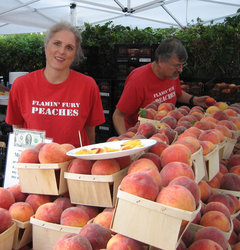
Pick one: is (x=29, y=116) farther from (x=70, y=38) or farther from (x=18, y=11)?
(x=18, y=11)

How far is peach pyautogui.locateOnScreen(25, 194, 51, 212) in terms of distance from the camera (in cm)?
148

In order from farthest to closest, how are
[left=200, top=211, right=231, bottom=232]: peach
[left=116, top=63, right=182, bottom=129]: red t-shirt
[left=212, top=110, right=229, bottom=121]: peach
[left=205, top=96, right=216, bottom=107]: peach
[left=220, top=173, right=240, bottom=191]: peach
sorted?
[left=205, top=96, right=216, bottom=107]: peach
[left=116, top=63, right=182, bottom=129]: red t-shirt
[left=212, top=110, right=229, bottom=121]: peach
[left=220, top=173, right=240, bottom=191]: peach
[left=200, top=211, right=231, bottom=232]: peach

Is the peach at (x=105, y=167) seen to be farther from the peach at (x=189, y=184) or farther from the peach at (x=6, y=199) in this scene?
the peach at (x=6, y=199)

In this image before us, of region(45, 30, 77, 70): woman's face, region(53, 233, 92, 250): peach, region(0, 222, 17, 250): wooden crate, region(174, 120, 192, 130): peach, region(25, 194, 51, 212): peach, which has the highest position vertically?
region(45, 30, 77, 70): woman's face

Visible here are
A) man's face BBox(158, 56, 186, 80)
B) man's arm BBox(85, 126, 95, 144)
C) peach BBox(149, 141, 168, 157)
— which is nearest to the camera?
peach BBox(149, 141, 168, 157)

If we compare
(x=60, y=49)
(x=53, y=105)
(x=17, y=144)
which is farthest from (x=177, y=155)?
(x=60, y=49)

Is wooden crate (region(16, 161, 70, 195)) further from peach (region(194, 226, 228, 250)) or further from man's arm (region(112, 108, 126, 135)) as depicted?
man's arm (region(112, 108, 126, 135))

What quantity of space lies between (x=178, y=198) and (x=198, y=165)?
54 cm

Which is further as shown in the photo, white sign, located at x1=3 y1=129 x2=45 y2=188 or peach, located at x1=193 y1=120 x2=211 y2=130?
peach, located at x1=193 y1=120 x2=211 y2=130

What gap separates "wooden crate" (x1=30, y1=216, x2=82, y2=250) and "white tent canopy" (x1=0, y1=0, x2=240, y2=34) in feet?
20.1

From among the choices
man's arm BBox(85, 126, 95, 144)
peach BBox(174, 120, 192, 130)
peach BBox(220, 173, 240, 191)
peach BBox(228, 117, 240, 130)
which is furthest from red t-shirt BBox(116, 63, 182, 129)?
peach BBox(220, 173, 240, 191)

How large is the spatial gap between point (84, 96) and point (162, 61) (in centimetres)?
111

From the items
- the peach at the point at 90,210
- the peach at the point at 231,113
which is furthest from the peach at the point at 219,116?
the peach at the point at 90,210

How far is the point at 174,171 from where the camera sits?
1247mm
